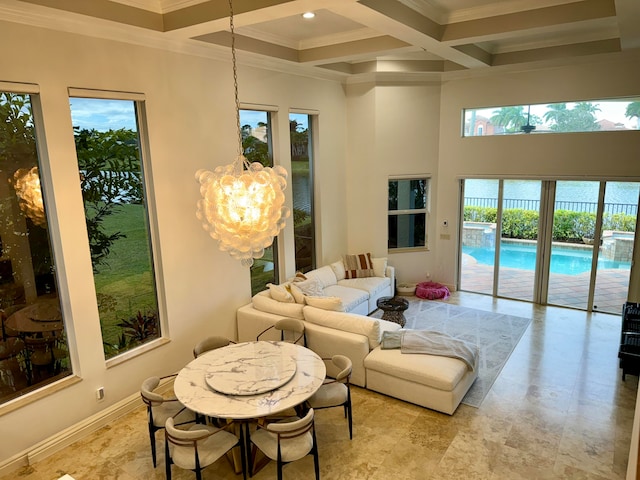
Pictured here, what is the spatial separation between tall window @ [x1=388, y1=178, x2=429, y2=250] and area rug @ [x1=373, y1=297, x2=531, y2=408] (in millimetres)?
1118

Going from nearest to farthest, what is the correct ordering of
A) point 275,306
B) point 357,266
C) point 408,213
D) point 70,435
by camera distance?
1. point 70,435
2. point 275,306
3. point 357,266
4. point 408,213

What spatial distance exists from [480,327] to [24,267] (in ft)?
19.5

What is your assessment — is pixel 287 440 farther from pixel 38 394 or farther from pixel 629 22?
pixel 629 22

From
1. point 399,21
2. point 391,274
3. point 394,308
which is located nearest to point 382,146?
point 391,274

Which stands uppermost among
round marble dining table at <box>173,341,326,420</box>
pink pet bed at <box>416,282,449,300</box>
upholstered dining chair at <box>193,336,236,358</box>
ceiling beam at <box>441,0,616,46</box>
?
ceiling beam at <box>441,0,616,46</box>

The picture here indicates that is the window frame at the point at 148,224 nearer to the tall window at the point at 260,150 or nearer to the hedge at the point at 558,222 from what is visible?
the tall window at the point at 260,150

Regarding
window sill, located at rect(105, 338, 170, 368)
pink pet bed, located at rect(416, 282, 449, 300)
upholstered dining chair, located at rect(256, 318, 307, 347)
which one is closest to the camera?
window sill, located at rect(105, 338, 170, 368)

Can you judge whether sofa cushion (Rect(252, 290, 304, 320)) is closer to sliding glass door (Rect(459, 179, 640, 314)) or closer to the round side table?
the round side table

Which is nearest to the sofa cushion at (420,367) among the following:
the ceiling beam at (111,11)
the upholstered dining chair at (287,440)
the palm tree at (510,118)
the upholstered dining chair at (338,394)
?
the upholstered dining chair at (338,394)

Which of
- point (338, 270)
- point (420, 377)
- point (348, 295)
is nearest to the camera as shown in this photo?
point (420, 377)

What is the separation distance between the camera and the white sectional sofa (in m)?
4.68

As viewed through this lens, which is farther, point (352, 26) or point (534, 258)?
point (534, 258)

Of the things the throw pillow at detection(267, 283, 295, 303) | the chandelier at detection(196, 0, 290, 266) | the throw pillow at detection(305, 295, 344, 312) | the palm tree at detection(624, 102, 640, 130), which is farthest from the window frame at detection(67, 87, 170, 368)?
the palm tree at detection(624, 102, 640, 130)

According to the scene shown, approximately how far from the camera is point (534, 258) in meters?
7.77
